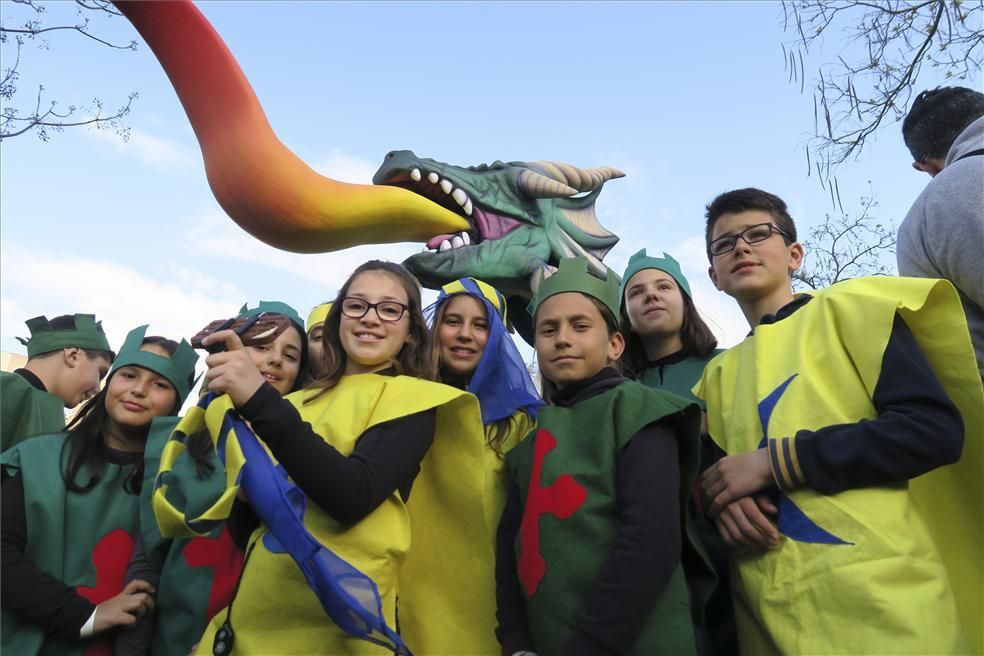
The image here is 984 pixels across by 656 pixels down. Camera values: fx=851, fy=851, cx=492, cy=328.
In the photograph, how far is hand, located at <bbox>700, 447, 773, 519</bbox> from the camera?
188 cm

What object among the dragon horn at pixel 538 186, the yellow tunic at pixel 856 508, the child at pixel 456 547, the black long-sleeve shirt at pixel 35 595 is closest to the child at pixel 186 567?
the black long-sleeve shirt at pixel 35 595

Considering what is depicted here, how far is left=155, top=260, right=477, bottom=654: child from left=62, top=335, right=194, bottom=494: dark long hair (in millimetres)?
593

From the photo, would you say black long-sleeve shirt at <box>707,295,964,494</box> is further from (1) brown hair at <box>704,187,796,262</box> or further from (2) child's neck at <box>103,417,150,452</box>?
(2) child's neck at <box>103,417,150,452</box>

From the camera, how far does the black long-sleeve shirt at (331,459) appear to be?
1.71 m

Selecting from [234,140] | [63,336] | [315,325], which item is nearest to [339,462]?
[315,325]

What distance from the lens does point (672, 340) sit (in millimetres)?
2959

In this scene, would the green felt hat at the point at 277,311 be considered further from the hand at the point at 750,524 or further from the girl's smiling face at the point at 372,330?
the hand at the point at 750,524

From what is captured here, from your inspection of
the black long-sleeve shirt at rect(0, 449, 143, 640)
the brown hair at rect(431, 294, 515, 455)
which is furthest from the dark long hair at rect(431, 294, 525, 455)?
the black long-sleeve shirt at rect(0, 449, 143, 640)

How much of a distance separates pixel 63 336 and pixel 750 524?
2398 millimetres

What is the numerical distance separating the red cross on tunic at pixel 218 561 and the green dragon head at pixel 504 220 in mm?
1542

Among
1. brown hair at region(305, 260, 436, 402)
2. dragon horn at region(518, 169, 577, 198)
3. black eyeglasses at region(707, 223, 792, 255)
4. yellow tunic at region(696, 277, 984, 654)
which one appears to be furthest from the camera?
dragon horn at region(518, 169, 577, 198)

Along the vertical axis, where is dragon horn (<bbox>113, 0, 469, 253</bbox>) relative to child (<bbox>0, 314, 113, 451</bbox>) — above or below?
above

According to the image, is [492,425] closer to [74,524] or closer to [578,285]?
[578,285]

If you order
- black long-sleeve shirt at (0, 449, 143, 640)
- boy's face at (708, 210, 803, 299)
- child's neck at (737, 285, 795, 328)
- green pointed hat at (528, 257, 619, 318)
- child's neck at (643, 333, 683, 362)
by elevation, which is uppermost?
boy's face at (708, 210, 803, 299)
